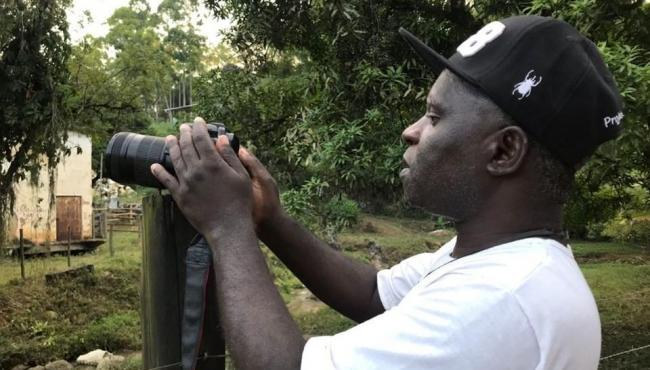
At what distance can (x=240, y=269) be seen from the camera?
1056mm

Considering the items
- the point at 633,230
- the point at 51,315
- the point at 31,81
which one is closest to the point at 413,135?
the point at 31,81

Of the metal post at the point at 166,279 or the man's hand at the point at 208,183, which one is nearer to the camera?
the man's hand at the point at 208,183

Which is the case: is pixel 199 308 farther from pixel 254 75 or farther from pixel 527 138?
pixel 254 75

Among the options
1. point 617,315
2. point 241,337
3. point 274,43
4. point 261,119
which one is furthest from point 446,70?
point 617,315

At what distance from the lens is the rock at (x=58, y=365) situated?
8.70 meters

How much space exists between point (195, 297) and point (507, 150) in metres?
0.62

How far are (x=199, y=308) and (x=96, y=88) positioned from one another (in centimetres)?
1004

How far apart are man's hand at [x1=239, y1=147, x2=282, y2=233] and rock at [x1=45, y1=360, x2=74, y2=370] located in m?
8.25

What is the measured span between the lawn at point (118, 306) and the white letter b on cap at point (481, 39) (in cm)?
600

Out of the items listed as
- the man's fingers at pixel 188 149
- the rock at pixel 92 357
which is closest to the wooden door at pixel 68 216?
the rock at pixel 92 357

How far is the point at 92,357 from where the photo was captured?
901cm

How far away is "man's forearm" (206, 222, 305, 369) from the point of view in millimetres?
976

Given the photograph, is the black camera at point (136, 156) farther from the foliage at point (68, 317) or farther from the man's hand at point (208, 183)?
the foliage at point (68, 317)

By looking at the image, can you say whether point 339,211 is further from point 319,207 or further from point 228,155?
point 228,155
